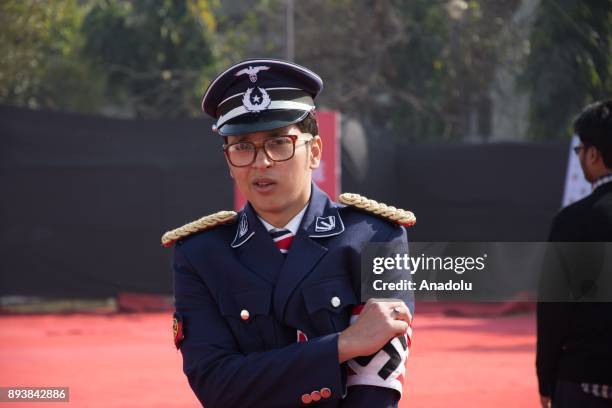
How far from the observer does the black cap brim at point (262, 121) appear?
2.48 meters

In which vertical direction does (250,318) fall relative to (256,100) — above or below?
below

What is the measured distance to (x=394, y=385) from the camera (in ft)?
7.81

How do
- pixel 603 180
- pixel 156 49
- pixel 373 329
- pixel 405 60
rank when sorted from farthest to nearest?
pixel 156 49
pixel 405 60
pixel 603 180
pixel 373 329

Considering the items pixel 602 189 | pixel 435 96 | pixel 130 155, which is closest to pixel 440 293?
pixel 602 189

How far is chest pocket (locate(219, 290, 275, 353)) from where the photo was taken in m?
2.45

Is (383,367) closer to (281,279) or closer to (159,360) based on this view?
(281,279)

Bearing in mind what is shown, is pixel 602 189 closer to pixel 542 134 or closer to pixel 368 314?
pixel 368 314

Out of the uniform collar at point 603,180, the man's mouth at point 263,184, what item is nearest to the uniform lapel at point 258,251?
the man's mouth at point 263,184

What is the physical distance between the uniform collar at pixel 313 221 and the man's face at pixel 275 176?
1.2 inches

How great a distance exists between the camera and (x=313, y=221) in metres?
2.54

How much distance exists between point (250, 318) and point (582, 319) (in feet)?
4.56

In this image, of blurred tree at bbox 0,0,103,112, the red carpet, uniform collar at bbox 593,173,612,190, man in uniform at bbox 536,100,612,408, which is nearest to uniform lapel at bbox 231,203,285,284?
man in uniform at bbox 536,100,612,408

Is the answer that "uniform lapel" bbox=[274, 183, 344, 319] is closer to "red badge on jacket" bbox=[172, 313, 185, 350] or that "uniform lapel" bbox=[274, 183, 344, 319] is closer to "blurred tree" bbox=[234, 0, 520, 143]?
"red badge on jacket" bbox=[172, 313, 185, 350]

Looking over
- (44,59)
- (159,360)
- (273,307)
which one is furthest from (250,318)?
(44,59)
